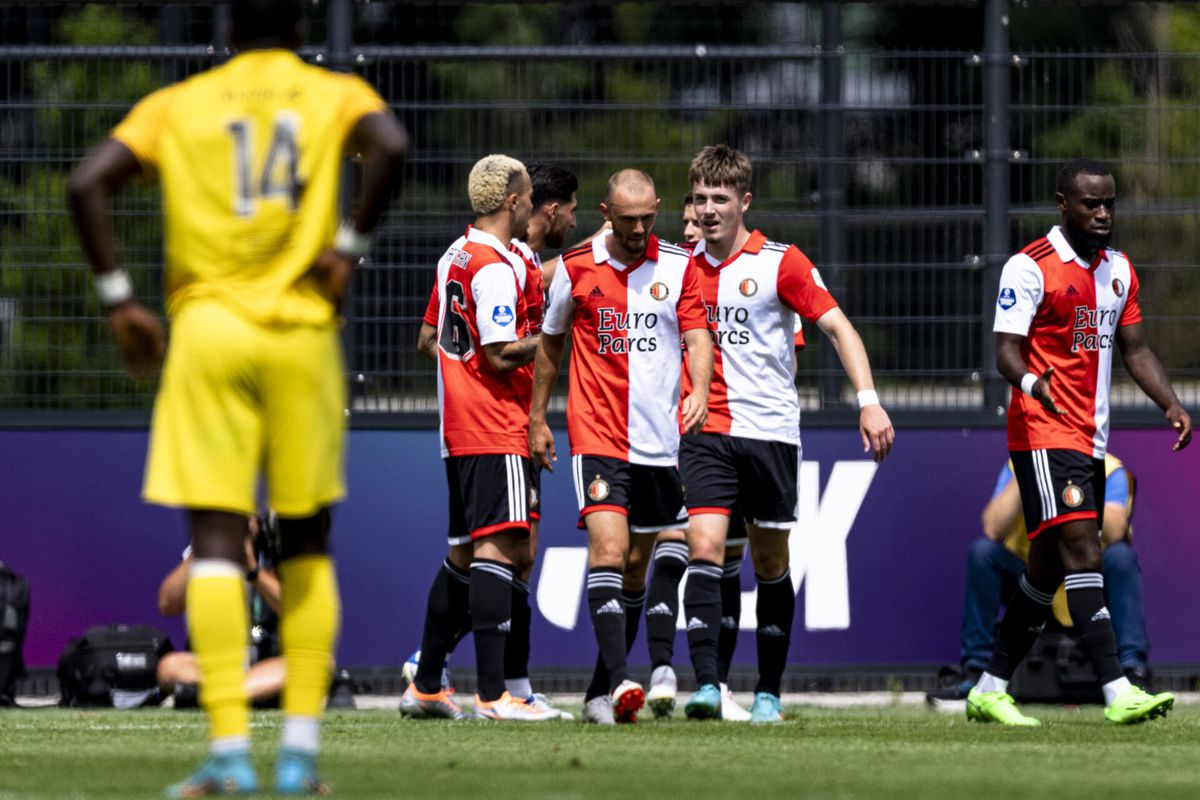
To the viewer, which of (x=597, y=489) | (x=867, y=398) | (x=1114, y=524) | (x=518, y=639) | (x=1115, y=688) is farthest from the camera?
(x=1114, y=524)

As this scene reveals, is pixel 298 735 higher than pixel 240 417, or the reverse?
pixel 240 417

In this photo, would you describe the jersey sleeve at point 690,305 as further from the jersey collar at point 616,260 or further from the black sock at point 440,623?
the black sock at point 440,623

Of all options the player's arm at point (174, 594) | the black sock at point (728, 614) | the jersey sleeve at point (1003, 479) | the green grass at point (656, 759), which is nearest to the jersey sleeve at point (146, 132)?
the green grass at point (656, 759)

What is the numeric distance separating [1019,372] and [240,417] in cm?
415

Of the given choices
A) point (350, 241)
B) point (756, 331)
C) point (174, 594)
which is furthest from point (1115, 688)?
point (350, 241)

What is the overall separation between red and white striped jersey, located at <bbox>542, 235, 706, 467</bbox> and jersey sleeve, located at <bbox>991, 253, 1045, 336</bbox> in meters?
1.20

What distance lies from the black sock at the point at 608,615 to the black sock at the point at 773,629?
2.50 feet

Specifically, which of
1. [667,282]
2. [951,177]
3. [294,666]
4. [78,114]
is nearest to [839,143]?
[951,177]

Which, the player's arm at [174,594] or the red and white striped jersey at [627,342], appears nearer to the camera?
the red and white striped jersey at [627,342]

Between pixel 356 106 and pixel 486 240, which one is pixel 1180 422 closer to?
pixel 486 240

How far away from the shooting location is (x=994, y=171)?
1131cm

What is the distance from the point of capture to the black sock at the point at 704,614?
27.4 feet

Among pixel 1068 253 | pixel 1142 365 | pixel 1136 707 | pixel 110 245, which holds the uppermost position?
pixel 1068 253

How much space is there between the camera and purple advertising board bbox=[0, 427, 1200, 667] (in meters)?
10.9
